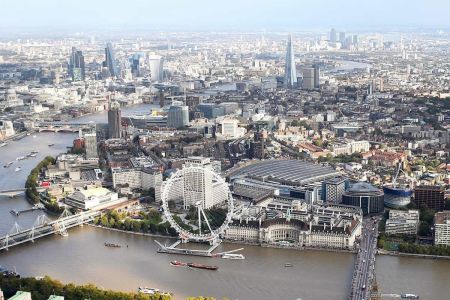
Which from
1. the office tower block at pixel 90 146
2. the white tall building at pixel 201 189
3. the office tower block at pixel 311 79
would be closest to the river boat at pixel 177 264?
the white tall building at pixel 201 189

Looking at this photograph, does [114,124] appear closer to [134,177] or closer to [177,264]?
[134,177]

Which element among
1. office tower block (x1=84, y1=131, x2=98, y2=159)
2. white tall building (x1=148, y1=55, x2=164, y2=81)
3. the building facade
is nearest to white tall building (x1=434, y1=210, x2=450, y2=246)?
the building facade

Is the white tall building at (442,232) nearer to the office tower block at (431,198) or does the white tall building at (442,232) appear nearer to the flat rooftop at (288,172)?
the office tower block at (431,198)

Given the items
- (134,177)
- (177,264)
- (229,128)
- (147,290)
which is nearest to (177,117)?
(229,128)

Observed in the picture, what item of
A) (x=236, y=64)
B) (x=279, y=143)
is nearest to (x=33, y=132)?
(x=279, y=143)

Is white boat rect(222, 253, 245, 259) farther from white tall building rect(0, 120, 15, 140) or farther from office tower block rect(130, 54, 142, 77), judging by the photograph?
office tower block rect(130, 54, 142, 77)

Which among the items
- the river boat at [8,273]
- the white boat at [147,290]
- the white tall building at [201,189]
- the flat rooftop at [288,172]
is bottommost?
the white boat at [147,290]
